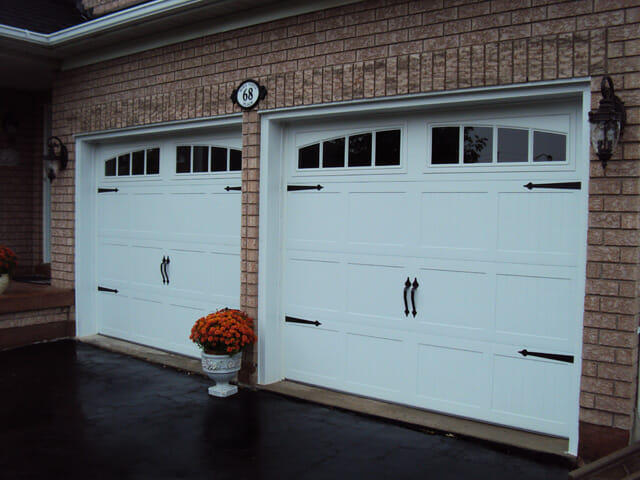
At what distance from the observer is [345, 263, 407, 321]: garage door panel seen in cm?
479

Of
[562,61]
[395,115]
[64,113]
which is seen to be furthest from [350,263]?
[64,113]

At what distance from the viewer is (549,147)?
412 centimetres

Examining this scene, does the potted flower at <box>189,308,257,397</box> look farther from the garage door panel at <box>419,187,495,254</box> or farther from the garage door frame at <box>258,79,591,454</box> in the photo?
the garage door panel at <box>419,187,495,254</box>

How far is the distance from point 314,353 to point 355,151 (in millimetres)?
1797

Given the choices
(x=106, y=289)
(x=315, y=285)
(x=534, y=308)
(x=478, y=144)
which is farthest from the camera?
(x=106, y=289)

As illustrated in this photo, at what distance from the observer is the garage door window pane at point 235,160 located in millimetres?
5883

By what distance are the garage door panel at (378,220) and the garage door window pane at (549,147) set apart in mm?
1038

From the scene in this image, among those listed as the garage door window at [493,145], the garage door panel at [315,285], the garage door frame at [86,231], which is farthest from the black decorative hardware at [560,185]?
the garage door frame at [86,231]

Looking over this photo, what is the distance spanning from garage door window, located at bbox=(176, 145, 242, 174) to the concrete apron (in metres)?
2.02

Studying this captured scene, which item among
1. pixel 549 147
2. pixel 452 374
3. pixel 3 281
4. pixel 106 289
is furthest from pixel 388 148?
pixel 3 281

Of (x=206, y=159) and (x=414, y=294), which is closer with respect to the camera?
(x=414, y=294)

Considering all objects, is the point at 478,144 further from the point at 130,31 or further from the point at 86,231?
the point at 86,231

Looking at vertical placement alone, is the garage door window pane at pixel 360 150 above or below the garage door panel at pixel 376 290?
above

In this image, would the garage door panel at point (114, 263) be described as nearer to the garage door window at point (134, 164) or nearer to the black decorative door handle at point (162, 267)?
the black decorative door handle at point (162, 267)
